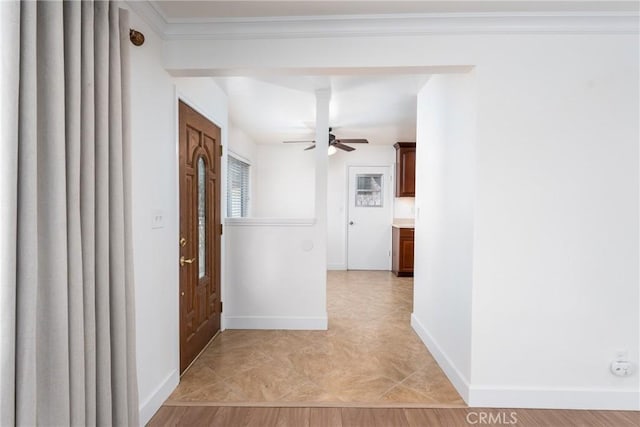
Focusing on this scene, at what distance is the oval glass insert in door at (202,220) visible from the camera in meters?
2.67

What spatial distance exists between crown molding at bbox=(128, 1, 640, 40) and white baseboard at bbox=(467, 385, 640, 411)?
2248mm

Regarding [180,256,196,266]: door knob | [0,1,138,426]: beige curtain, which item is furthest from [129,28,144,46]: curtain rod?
[180,256,196,266]: door knob

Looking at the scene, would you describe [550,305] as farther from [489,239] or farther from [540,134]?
[540,134]

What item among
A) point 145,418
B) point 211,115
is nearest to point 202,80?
point 211,115

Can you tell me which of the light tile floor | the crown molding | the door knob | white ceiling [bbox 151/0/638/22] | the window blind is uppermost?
white ceiling [bbox 151/0/638/22]

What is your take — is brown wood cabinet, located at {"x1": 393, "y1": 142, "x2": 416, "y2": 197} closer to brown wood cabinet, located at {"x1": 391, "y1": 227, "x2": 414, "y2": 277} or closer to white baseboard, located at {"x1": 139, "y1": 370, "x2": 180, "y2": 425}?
brown wood cabinet, located at {"x1": 391, "y1": 227, "x2": 414, "y2": 277}

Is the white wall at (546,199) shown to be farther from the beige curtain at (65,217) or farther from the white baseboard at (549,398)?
the beige curtain at (65,217)

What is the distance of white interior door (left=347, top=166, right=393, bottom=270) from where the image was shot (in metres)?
6.18

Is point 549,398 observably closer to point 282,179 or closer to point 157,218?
point 157,218

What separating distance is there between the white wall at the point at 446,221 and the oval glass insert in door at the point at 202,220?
6.65 ft

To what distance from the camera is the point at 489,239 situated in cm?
199

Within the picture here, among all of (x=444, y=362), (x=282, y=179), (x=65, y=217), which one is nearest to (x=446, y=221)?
(x=444, y=362)

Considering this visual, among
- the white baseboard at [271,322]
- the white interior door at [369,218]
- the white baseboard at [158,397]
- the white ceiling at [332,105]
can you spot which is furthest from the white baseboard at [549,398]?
the white interior door at [369,218]

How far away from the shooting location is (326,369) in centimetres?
247
